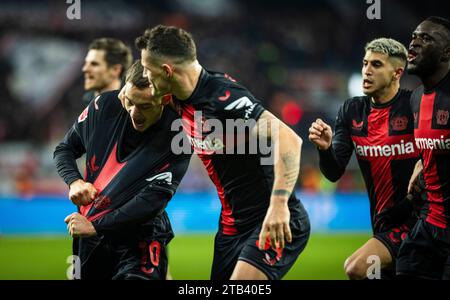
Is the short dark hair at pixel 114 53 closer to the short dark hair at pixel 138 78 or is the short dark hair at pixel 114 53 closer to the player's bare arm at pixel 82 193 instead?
the short dark hair at pixel 138 78

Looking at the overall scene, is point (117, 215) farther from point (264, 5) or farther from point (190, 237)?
point (264, 5)

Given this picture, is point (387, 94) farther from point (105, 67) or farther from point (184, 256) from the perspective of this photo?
point (184, 256)

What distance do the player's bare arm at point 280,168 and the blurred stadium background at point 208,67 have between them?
6.78 m

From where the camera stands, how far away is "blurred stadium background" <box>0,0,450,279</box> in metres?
14.1

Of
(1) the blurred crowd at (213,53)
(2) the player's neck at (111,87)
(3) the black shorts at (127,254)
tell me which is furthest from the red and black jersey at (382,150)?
(1) the blurred crowd at (213,53)

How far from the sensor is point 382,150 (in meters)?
5.34

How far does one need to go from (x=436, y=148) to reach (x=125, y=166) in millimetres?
2231

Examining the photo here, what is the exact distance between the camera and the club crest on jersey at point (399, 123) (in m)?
5.31

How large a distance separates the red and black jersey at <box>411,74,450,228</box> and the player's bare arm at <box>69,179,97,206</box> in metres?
2.41

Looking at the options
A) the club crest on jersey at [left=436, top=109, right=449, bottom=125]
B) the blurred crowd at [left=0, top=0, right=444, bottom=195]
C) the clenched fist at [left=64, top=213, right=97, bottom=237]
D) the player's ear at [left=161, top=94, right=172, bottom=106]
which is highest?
the blurred crowd at [left=0, top=0, right=444, bottom=195]

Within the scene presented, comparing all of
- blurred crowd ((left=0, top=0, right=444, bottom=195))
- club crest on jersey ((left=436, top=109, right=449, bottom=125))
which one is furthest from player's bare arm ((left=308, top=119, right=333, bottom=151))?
blurred crowd ((left=0, top=0, right=444, bottom=195))

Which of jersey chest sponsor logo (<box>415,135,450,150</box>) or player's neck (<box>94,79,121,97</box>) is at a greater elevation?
player's neck (<box>94,79,121,97</box>)

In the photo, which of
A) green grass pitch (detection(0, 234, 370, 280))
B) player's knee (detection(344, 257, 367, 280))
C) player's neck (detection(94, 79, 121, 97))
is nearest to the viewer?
player's knee (detection(344, 257, 367, 280))

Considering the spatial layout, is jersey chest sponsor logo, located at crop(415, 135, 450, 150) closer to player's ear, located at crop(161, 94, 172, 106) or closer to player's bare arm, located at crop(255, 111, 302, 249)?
player's bare arm, located at crop(255, 111, 302, 249)
